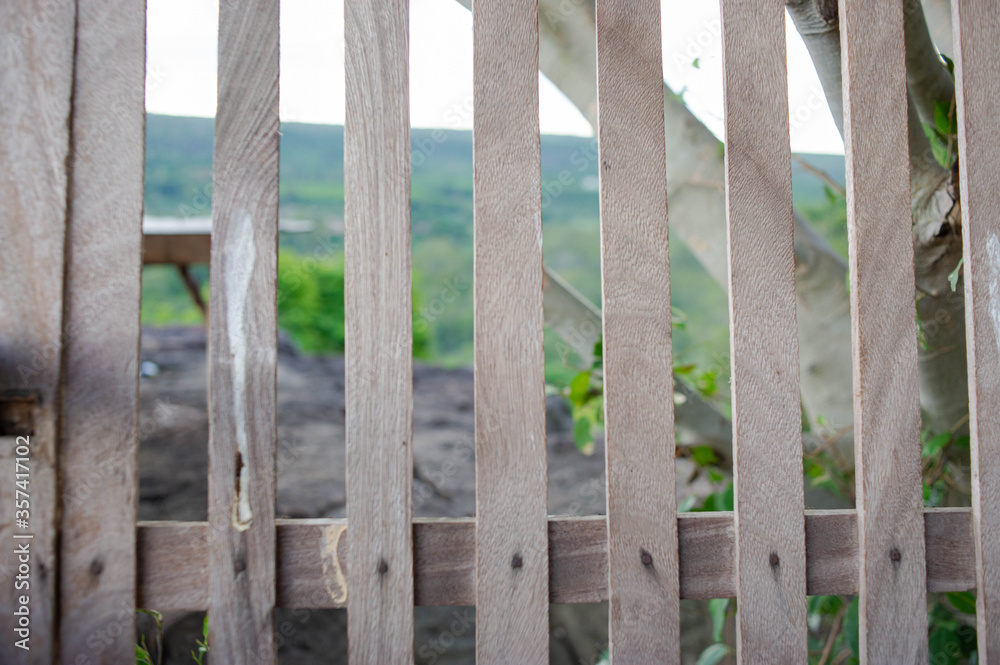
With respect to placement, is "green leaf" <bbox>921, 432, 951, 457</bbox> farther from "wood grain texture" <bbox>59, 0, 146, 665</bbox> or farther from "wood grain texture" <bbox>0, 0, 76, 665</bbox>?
"wood grain texture" <bbox>0, 0, 76, 665</bbox>

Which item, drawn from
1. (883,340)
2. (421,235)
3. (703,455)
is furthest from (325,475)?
(421,235)

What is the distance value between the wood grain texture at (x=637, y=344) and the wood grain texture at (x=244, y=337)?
523 millimetres

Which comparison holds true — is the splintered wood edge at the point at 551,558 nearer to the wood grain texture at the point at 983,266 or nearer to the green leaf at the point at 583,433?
the wood grain texture at the point at 983,266

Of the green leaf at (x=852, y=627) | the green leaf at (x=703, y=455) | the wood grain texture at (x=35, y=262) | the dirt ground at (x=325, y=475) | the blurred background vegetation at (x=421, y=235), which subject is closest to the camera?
the wood grain texture at (x=35, y=262)

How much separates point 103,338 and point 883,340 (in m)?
1.24

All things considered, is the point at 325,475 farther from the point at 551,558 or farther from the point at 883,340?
the point at 883,340

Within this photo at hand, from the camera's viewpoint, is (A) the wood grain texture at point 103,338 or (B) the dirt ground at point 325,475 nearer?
(A) the wood grain texture at point 103,338

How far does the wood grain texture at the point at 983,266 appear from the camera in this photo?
1026 millimetres

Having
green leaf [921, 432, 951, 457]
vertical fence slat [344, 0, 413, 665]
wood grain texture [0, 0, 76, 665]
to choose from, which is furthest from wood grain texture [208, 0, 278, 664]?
green leaf [921, 432, 951, 457]

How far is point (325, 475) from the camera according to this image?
2816mm

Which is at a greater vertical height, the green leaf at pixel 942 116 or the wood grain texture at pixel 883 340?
the green leaf at pixel 942 116

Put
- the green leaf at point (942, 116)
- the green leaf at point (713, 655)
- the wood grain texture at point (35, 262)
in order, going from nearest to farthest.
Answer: the wood grain texture at point (35, 262) → the green leaf at point (942, 116) → the green leaf at point (713, 655)

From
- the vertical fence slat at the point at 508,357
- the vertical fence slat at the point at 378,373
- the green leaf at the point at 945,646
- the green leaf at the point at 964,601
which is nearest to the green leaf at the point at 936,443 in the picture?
the green leaf at the point at 964,601

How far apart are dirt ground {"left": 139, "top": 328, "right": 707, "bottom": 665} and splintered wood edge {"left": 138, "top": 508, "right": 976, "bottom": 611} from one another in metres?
1.57
